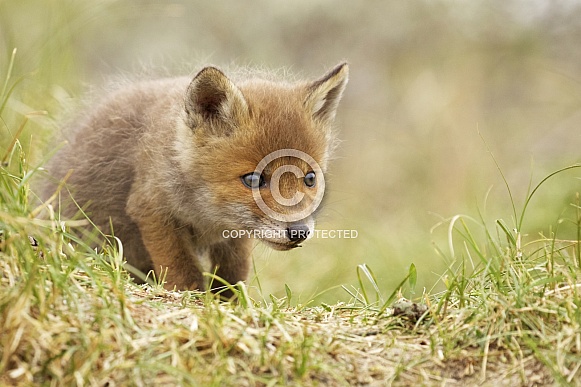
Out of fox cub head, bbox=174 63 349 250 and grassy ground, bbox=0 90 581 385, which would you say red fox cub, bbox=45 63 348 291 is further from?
grassy ground, bbox=0 90 581 385

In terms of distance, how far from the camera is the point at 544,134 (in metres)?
11.5

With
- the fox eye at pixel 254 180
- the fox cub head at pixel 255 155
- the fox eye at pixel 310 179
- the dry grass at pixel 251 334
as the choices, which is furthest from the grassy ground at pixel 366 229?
the fox eye at pixel 310 179

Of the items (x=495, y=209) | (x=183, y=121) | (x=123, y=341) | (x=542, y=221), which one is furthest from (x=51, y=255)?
(x=495, y=209)

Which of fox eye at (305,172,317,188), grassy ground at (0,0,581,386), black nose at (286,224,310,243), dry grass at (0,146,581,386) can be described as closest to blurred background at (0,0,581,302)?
grassy ground at (0,0,581,386)

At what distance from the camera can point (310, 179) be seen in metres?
4.44

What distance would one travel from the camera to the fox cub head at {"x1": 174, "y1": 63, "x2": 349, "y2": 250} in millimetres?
4227

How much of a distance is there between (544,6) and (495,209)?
447 cm

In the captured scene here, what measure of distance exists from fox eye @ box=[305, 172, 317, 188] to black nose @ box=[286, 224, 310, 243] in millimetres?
397

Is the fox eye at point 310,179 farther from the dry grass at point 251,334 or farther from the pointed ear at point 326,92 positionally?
the dry grass at point 251,334

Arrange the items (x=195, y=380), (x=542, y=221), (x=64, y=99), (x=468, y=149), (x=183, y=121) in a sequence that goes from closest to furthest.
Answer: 1. (x=195, y=380)
2. (x=183, y=121)
3. (x=64, y=99)
4. (x=542, y=221)
5. (x=468, y=149)

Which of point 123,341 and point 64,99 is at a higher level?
point 64,99

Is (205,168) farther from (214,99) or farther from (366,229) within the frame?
(366,229)

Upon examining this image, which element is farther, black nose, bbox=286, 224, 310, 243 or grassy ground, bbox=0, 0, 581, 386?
black nose, bbox=286, 224, 310, 243

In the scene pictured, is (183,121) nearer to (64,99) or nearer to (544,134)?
(64,99)
